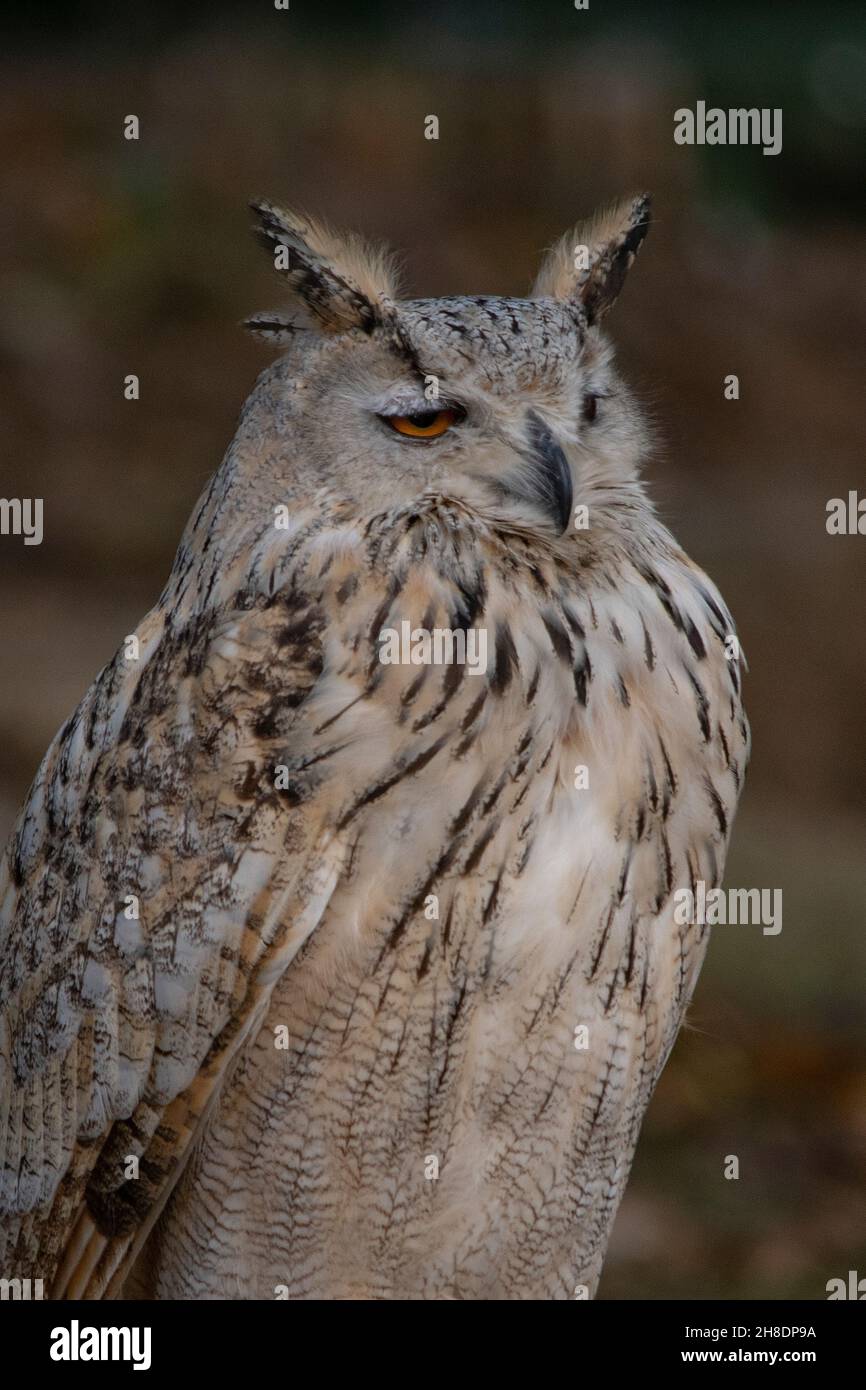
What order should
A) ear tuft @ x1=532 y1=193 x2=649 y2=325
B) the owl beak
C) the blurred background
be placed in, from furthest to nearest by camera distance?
the blurred background < ear tuft @ x1=532 y1=193 x2=649 y2=325 < the owl beak

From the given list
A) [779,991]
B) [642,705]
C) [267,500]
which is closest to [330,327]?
[267,500]

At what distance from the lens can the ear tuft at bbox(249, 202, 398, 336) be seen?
5.37ft

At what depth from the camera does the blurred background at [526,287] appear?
13.9 feet

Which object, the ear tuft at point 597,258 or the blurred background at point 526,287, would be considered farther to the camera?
the blurred background at point 526,287

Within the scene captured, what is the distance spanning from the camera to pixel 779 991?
423 cm

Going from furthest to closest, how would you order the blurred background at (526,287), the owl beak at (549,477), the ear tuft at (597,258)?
1. the blurred background at (526,287)
2. the ear tuft at (597,258)
3. the owl beak at (549,477)

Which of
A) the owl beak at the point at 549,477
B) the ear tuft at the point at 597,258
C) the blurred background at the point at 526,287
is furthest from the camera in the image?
the blurred background at the point at 526,287

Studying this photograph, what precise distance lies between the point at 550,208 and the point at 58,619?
2077 millimetres

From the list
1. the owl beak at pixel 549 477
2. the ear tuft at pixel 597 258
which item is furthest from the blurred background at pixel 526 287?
the owl beak at pixel 549 477

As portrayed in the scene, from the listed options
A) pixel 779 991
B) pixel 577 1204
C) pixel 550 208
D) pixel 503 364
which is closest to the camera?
pixel 503 364

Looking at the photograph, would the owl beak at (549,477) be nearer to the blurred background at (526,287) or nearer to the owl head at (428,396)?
the owl head at (428,396)

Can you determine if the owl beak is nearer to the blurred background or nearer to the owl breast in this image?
the owl breast

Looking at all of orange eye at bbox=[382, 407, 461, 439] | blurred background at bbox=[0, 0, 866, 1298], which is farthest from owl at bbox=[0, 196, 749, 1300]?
blurred background at bbox=[0, 0, 866, 1298]

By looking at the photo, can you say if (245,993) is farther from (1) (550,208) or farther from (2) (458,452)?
(1) (550,208)
